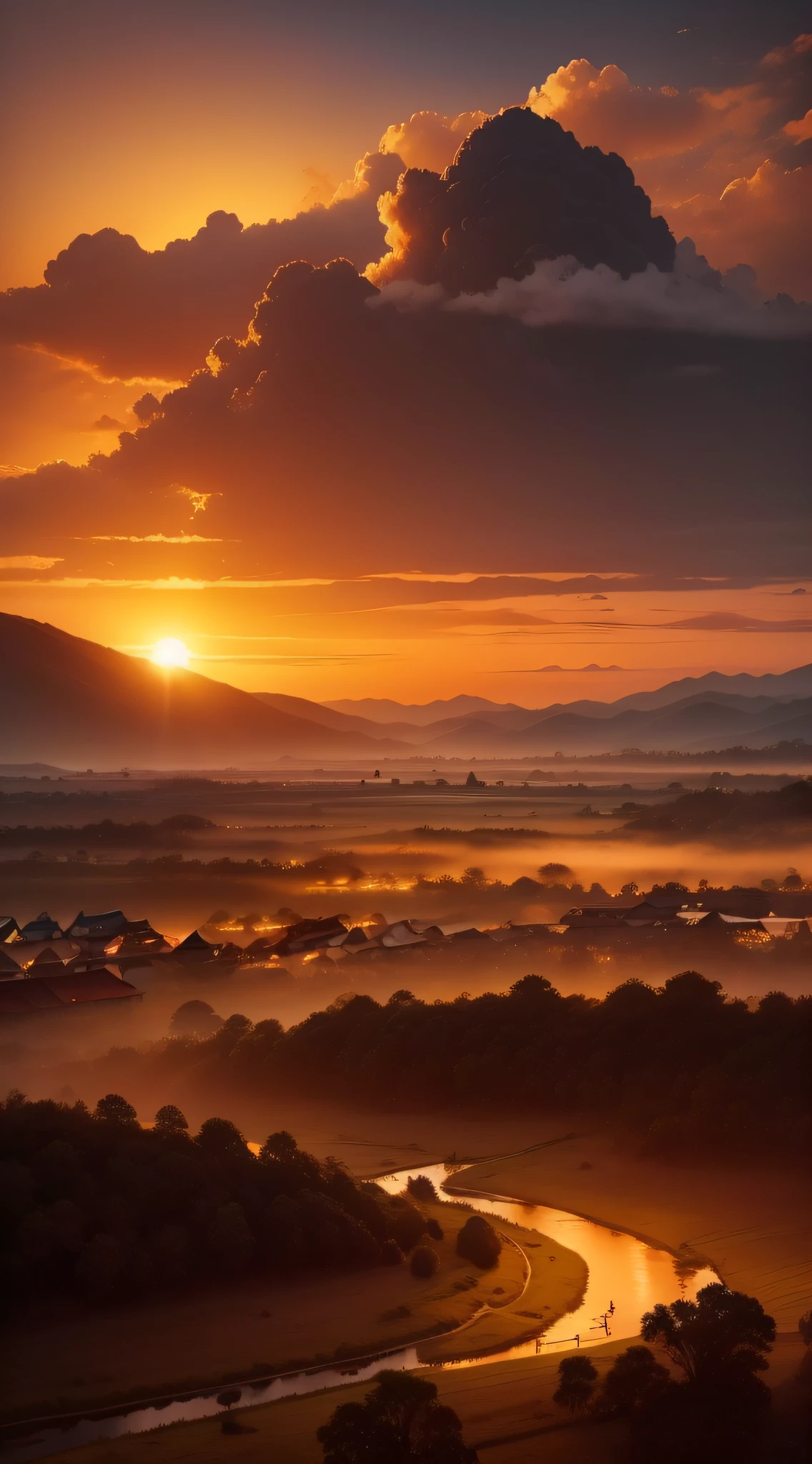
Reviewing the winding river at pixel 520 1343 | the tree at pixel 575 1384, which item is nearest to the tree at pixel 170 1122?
the winding river at pixel 520 1343

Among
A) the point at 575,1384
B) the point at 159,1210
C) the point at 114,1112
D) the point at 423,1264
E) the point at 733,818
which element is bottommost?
the point at 423,1264

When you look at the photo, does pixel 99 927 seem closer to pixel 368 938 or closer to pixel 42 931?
pixel 42 931

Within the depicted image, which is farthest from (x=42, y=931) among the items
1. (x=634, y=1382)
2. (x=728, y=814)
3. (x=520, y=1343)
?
(x=728, y=814)

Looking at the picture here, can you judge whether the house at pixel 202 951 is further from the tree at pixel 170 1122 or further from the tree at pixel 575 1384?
the tree at pixel 575 1384

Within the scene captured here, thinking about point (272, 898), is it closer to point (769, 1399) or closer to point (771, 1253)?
point (771, 1253)

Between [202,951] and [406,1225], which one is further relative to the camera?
[202,951]

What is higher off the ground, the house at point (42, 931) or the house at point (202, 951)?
the house at point (42, 931)

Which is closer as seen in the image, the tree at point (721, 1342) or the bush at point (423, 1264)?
the tree at point (721, 1342)
